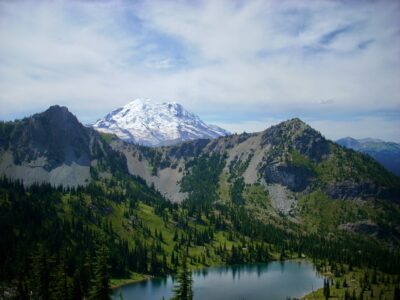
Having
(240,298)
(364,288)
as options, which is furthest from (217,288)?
(364,288)

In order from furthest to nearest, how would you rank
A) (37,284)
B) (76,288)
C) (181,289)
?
(37,284)
(76,288)
(181,289)

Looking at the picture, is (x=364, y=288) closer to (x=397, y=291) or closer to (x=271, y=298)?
(x=397, y=291)

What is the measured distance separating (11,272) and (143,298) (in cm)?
5349

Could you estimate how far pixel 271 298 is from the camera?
18300 cm

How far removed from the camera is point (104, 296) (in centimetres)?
5616

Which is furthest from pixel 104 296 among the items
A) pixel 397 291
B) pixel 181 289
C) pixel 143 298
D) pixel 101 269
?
pixel 397 291

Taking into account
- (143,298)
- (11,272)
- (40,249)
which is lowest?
(143,298)

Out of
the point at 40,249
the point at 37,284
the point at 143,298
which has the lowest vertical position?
the point at 143,298

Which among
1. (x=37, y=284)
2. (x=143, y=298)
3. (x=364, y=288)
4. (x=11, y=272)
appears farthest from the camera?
(x=364, y=288)

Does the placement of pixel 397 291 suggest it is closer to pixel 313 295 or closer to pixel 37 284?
pixel 313 295

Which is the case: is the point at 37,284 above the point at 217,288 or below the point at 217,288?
above

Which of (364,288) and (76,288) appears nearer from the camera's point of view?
(76,288)

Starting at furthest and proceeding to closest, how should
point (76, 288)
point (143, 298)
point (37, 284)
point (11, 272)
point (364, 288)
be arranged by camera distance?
point (364, 288) → point (143, 298) → point (11, 272) → point (37, 284) → point (76, 288)

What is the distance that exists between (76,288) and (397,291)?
521 feet
